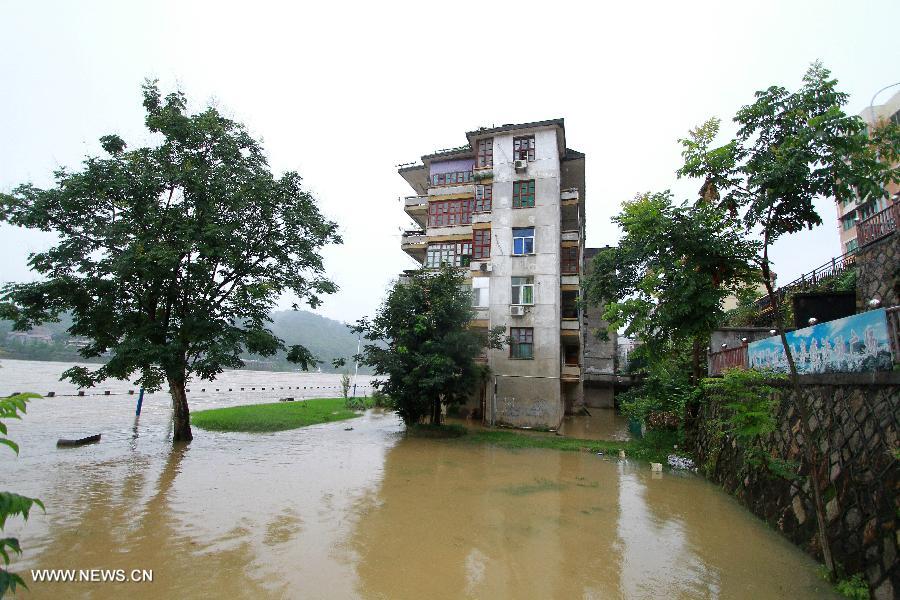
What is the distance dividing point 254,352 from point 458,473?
8.26m

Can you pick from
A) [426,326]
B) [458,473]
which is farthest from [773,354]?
[426,326]

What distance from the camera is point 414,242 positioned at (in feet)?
84.2

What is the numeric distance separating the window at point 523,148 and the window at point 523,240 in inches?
157

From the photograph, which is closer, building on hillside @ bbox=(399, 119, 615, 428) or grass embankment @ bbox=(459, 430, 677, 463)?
grass embankment @ bbox=(459, 430, 677, 463)

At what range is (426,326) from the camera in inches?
703

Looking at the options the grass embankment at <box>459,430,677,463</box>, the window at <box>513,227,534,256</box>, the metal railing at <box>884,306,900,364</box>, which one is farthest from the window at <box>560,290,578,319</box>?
the metal railing at <box>884,306,900,364</box>

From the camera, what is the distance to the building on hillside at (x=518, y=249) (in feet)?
72.5

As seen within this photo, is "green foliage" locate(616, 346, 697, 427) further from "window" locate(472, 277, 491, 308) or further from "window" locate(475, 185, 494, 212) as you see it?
"window" locate(475, 185, 494, 212)

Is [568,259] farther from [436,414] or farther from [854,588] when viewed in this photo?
[854,588]

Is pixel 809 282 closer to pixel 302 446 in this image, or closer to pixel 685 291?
pixel 685 291

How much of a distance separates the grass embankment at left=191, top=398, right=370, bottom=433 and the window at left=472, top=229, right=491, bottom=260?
38.0ft

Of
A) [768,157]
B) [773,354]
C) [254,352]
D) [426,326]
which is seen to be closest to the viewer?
[768,157]

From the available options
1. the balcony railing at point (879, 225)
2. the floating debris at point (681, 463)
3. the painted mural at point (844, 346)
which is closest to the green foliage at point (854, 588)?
the painted mural at point (844, 346)

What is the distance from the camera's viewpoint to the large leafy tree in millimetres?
13086
